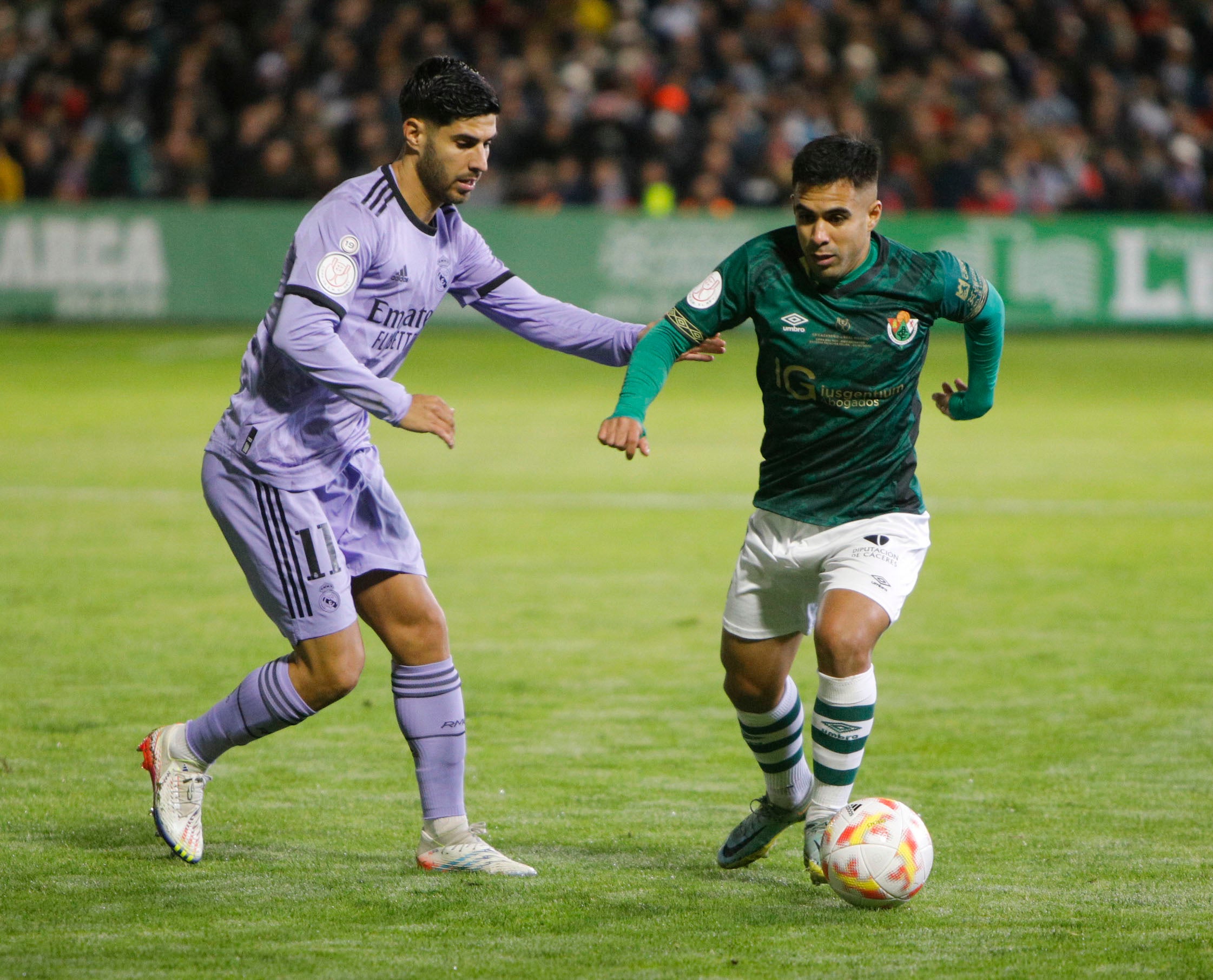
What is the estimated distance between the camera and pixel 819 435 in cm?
501

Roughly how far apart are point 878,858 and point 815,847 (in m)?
0.34

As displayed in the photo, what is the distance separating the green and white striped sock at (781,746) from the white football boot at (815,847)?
267 millimetres

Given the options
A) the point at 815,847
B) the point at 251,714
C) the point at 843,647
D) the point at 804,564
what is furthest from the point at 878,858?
the point at 251,714

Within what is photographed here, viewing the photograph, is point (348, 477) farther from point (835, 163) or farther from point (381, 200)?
point (835, 163)

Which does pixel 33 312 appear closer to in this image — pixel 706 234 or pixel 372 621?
pixel 706 234

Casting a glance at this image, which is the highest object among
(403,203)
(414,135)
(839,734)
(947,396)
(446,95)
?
(446,95)

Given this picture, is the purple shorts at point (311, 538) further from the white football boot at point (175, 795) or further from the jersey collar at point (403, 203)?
the jersey collar at point (403, 203)

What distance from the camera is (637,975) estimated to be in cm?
401

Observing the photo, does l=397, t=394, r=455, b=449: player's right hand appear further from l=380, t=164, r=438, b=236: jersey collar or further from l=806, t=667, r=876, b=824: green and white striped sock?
l=806, t=667, r=876, b=824: green and white striped sock

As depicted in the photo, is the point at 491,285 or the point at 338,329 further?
the point at 491,285

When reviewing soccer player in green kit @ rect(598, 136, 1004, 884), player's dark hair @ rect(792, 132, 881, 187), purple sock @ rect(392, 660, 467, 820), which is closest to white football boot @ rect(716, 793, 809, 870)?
soccer player in green kit @ rect(598, 136, 1004, 884)

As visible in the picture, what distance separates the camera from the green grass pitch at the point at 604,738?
4.32 meters

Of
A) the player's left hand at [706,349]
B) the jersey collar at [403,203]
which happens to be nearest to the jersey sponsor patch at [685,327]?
the player's left hand at [706,349]

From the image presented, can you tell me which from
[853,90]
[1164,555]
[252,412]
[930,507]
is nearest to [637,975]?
[252,412]
